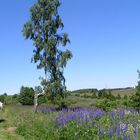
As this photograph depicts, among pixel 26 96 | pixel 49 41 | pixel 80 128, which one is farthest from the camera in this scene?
pixel 26 96

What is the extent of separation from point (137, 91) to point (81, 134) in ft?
38.7

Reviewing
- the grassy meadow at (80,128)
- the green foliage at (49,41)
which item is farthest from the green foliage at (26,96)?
the grassy meadow at (80,128)

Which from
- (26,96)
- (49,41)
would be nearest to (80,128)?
(49,41)

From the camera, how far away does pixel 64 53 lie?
4038cm

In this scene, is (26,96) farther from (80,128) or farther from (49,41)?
(80,128)

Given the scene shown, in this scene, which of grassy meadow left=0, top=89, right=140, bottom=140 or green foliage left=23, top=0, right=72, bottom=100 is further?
green foliage left=23, top=0, right=72, bottom=100

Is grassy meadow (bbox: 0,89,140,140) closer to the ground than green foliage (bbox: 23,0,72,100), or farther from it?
closer to the ground

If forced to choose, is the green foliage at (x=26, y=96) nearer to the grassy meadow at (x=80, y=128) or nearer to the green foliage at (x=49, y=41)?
the green foliage at (x=49, y=41)

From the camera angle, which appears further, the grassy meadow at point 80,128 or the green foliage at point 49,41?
the green foliage at point 49,41

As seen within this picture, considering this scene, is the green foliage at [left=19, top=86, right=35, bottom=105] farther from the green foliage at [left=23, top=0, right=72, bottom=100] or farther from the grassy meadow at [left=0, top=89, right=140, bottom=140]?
the grassy meadow at [left=0, top=89, right=140, bottom=140]

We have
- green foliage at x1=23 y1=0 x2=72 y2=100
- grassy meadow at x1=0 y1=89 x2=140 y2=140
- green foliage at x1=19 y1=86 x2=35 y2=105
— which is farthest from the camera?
green foliage at x1=19 y1=86 x2=35 y2=105

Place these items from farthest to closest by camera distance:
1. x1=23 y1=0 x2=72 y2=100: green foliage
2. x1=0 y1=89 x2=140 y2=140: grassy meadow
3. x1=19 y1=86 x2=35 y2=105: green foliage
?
x1=19 y1=86 x2=35 y2=105: green foliage, x1=23 y1=0 x2=72 y2=100: green foliage, x1=0 y1=89 x2=140 y2=140: grassy meadow

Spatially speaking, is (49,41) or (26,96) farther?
(26,96)

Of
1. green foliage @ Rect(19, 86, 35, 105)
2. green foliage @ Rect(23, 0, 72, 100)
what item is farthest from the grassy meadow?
green foliage @ Rect(19, 86, 35, 105)
